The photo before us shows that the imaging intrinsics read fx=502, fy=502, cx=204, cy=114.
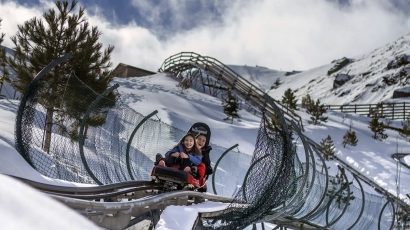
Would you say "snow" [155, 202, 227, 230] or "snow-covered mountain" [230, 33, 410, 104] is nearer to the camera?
"snow" [155, 202, 227, 230]

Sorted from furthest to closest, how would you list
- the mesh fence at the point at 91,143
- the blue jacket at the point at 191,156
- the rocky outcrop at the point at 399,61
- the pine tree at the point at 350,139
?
the rocky outcrop at the point at 399,61 < the pine tree at the point at 350,139 < the blue jacket at the point at 191,156 < the mesh fence at the point at 91,143

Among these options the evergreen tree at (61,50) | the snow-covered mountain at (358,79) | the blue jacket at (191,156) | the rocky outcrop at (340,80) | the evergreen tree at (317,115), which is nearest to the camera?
Result: the blue jacket at (191,156)

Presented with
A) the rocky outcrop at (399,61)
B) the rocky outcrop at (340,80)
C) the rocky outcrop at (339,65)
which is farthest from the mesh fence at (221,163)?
the rocky outcrop at (339,65)

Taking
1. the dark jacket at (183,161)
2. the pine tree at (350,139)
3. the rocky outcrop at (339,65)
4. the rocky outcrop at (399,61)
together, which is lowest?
the dark jacket at (183,161)

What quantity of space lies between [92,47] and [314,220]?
8.14 m

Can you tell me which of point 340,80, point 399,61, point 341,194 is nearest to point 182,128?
point 341,194

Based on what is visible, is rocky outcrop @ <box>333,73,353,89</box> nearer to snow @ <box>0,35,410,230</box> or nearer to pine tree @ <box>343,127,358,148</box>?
snow @ <box>0,35,410,230</box>

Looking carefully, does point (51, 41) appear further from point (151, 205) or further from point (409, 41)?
point (409, 41)

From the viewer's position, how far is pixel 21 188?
2.07m

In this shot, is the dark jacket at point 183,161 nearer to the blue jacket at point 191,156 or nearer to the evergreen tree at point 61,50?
the blue jacket at point 191,156

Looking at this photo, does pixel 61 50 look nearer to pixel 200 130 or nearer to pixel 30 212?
pixel 200 130

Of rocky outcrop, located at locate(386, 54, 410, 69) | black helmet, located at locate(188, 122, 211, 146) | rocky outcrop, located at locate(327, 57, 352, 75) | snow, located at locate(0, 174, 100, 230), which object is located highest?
rocky outcrop, located at locate(327, 57, 352, 75)

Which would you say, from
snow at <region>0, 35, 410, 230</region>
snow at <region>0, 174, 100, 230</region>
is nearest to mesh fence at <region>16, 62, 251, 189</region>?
snow at <region>0, 35, 410, 230</region>

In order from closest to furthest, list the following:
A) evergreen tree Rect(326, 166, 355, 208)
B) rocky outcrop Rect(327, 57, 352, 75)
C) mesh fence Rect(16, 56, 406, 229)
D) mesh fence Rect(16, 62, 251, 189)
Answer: mesh fence Rect(16, 56, 406, 229), mesh fence Rect(16, 62, 251, 189), evergreen tree Rect(326, 166, 355, 208), rocky outcrop Rect(327, 57, 352, 75)
